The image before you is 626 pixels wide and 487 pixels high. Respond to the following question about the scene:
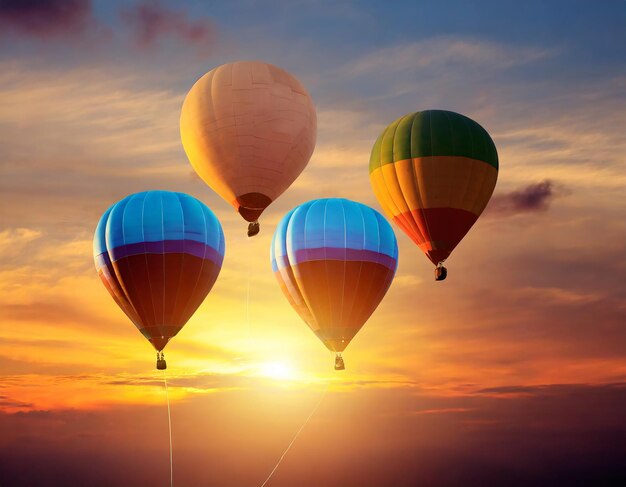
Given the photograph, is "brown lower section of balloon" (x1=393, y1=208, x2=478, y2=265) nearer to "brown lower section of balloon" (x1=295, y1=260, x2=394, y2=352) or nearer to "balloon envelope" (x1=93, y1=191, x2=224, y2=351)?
"brown lower section of balloon" (x1=295, y1=260, x2=394, y2=352)

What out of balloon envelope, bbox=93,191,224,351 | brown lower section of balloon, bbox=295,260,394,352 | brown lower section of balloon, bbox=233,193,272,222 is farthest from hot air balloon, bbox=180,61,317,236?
brown lower section of balloon, bbox=295,260,394,352

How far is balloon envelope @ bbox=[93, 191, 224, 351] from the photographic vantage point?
34.8 m

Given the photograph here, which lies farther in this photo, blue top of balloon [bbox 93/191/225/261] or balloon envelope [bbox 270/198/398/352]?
balloon envelope [bbox 270/198/398/352]

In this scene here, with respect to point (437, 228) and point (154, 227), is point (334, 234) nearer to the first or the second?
point (437, 228)

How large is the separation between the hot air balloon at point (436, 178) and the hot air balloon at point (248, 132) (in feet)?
11.6

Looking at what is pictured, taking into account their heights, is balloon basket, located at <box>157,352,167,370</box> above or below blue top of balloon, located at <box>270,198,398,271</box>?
below

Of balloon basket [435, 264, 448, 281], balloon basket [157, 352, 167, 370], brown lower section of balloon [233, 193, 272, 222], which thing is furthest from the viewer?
balloon basket [435, 264, 448, 281]

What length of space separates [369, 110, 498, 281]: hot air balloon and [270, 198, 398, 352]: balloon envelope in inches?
52.2

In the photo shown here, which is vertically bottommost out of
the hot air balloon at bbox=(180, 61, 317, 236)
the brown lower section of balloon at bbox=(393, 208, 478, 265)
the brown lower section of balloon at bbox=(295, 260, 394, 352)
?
the brown lower section of balloon at bbox=(295, 260, 394, 352)

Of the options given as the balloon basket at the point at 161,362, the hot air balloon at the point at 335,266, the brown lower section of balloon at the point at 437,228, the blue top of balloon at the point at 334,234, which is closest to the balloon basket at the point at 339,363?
the hot air balloon at the point at 335,266

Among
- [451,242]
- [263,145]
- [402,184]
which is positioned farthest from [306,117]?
[451,242]

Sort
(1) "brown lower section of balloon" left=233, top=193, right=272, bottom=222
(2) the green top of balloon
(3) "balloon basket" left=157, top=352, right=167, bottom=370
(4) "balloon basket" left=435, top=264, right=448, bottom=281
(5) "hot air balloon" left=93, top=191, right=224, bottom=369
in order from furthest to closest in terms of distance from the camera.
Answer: (2) the green top of balloon
(4) "balloon basket" left=435, top=264, right=448, bottom=281
(5) "hot air balloon" left=93, top=191, right=224, bottom=369
(3) "balloon basket" left=157, top=352, right=167, bottom=370
(1) "brown lower section of balloon" left=233, top=193, right=272, bottom=222

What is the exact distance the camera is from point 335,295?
116 ft

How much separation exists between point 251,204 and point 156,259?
13.1ft
